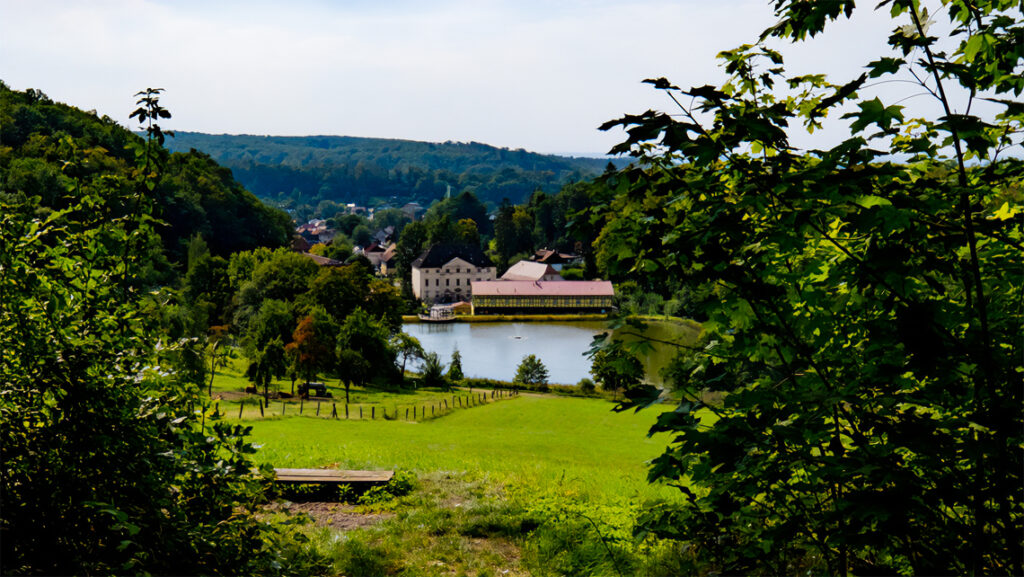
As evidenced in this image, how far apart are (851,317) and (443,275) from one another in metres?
83.0

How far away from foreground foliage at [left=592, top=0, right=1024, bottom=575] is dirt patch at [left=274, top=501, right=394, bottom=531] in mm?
4405

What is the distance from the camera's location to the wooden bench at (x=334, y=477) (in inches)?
292

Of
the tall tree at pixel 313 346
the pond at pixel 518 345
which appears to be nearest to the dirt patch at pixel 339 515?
the tall tree at pixel 313 346

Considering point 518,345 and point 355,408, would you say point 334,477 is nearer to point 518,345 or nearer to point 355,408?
point 355,408

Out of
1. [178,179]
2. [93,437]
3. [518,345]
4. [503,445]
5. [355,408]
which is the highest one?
[178,179]

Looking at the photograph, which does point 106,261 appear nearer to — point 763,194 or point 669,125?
point 669,125

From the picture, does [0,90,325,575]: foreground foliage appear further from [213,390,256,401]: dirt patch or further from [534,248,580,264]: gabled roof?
[534,248,580,264]: gabled roof

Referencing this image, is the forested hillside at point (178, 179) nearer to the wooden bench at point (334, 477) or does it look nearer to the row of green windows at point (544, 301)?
the row of green windows at point (544, 301)

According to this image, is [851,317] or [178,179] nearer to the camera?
[851,317]

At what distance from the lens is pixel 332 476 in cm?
755

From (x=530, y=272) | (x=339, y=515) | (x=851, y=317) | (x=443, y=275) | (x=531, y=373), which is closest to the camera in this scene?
(x=851, y=317)

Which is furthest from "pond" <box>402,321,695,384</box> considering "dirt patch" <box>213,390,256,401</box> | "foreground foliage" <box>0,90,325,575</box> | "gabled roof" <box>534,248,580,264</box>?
"foreground foliage" <box>0,90,325,575</box>

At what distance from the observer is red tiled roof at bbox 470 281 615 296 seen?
2847 inches

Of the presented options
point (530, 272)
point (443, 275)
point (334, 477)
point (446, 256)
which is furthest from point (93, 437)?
point (446, 256)
